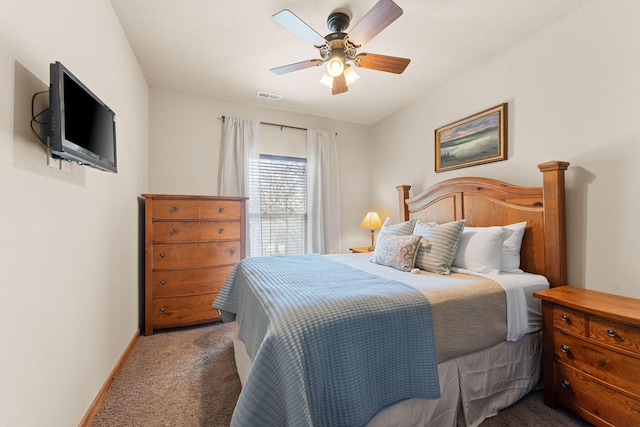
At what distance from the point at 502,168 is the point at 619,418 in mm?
1871

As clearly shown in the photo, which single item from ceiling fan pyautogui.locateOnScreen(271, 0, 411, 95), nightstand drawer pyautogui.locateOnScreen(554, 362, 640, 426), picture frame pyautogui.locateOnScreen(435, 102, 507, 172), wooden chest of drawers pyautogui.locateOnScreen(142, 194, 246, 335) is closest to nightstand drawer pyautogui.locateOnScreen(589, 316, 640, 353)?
nightstand drawer pyautogui.locateOnScreen(554, 362, 640, 426)

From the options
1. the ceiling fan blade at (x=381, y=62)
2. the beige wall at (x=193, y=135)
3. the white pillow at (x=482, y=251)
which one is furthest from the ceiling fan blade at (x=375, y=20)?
the beige wall at (x=193, y=135)

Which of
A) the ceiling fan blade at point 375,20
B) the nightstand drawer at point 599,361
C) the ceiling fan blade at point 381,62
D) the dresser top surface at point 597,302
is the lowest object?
the nightstand drawer at point 599,361

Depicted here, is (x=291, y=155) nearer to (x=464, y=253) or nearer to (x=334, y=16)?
(x=334, y=16)

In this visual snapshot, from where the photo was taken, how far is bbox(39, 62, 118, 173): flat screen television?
1.06 metres

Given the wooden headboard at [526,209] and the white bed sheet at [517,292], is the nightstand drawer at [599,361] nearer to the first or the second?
the white bed sheet at [517,292]

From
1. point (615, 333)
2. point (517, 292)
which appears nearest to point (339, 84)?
point (517, 292)

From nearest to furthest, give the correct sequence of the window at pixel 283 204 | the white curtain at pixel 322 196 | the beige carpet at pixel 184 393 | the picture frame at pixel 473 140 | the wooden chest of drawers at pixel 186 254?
the beige carpet at pixel 184 393 → the picture frame at pixel 473 140 → the wooden chest of drawers at pixel 186 254 → the window at pixel 283 204 → the white curtain at pixel 322 196

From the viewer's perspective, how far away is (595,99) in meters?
1.88

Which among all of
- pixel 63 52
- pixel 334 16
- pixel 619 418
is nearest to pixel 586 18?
pixel 334 16

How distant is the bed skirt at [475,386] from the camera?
1.33 metres

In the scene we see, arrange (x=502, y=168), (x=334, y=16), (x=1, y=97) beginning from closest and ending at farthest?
(x=1, y=97) → (x=334, y=16) → (x=502, y=168)

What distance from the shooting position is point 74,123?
1.20 m

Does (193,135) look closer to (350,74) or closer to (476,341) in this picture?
Result: (350,74)
